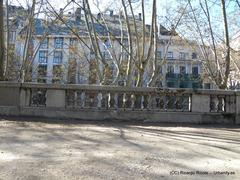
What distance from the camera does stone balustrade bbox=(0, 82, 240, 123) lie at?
11.9 m

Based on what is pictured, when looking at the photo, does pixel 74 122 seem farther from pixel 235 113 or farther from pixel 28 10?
pixel 28 10

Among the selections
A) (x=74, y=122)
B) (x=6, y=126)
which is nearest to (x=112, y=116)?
(x=74, y=122)

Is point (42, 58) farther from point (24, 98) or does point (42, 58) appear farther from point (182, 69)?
point (24, 98)

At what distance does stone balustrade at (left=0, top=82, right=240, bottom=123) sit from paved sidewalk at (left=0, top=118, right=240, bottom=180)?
49.9 inches

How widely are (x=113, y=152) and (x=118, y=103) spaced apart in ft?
16.9

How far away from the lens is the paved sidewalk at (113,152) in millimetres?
5934

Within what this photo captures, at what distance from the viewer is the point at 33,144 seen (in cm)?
766

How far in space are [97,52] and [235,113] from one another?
1285 centimetres

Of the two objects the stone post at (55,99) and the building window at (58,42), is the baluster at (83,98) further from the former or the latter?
the building window at (58,42)

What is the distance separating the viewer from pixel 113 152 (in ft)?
23.8

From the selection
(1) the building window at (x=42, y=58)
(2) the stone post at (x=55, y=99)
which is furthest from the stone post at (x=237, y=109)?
(1) the building window at (x=42, y=58)

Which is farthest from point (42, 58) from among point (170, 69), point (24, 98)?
point (24, 98)

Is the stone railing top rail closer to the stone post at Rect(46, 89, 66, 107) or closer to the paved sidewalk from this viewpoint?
the stone post at Rect(46, 89, 66, 107)

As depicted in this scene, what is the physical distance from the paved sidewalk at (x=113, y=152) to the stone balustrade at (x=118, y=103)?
4.16ft
